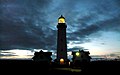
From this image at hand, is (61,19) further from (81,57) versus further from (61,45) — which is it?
(81,57)

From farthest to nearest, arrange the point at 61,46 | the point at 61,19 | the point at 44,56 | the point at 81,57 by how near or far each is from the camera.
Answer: the point at 81,57 < the point at 44,56 < the point at 61,19 < the point at 61,46

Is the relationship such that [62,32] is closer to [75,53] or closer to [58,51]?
[58,51]

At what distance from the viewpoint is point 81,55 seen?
54.3 meters

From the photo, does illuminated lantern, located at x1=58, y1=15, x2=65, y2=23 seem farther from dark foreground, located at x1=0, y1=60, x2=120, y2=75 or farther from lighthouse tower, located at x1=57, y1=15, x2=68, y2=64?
dark foreground, located at x1=0, y1=60, x2=120, y2=75

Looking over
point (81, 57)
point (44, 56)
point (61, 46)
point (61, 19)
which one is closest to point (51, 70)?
point (61, 46)

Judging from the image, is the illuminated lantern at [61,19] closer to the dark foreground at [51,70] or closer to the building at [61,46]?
the building at [61,46]

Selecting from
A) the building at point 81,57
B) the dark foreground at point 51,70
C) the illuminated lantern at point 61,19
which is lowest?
the dark foreground at point 51,70

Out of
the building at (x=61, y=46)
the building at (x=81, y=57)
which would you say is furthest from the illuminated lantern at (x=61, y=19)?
the building at (x=81, y=57)

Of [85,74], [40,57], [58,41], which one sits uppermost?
[58,41]

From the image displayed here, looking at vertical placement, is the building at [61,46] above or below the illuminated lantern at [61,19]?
below

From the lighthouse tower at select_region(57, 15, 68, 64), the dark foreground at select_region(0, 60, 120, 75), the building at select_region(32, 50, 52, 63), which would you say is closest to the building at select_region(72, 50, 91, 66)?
the dark foreground at select_region(0, 60, 120, 75)

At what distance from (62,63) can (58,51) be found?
3.20m

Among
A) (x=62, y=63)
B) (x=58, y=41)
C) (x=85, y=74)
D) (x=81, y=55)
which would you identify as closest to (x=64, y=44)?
(x=58, y=41)

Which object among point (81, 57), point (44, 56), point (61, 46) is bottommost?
point (81, 57)
